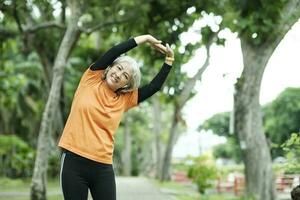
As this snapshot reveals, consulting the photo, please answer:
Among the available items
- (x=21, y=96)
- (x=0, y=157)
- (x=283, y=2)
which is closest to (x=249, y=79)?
(x=283, y=2)

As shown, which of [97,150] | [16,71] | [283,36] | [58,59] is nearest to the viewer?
[97,150]

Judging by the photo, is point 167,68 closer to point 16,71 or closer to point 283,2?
point 283,2

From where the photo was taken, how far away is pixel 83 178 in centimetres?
355

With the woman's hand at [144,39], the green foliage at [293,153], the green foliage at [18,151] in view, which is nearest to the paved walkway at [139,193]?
the green foliage at [18,151]

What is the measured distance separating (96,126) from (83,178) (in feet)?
1.17

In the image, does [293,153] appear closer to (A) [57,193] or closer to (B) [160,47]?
(B) [160,47]

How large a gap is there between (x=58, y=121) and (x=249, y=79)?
1128 centimetres

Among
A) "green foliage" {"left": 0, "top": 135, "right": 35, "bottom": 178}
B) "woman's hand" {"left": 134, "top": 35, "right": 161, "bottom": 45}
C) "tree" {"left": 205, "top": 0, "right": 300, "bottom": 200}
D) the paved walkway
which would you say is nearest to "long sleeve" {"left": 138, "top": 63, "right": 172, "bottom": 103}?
"woman's hand" {"left": 134, "top": 35, "right": 161, "bottom": 45}

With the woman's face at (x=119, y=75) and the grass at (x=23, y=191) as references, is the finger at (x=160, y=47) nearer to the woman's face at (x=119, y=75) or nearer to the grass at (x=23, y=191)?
the woman's face at (x=119, y=75)

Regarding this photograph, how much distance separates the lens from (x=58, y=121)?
21.5m

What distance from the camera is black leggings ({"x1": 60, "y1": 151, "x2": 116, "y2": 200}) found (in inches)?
139

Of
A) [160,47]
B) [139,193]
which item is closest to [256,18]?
[160,47]

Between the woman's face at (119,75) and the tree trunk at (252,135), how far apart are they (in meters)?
8.57

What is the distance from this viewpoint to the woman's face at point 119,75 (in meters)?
3.67
